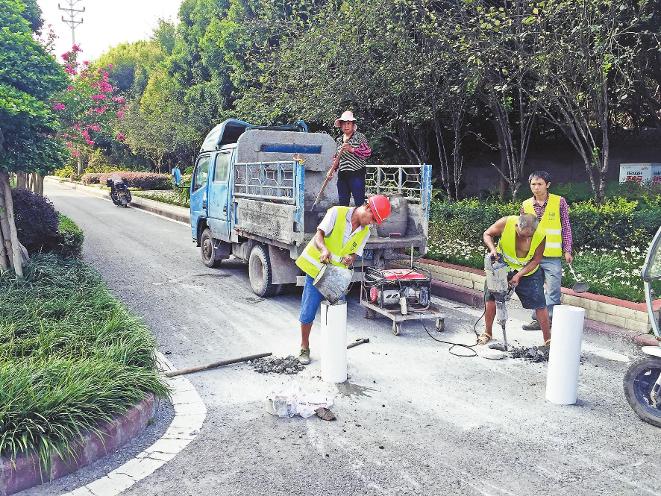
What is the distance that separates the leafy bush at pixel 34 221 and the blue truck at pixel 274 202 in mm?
2441

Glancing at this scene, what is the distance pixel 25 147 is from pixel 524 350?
5723 millimetres

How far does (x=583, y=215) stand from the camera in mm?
9656

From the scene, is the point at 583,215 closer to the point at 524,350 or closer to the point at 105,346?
the point at 524,350

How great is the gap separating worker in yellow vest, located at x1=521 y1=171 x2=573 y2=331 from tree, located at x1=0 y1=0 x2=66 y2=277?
524 centimetres

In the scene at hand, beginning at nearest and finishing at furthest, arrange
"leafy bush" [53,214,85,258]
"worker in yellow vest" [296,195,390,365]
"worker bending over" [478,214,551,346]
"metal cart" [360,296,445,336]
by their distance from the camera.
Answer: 1. "worker in yellow vest" [296,195,390,365]
2. "worker bending over" [478,214,551,346]
3. "metal cart" [360,296,445,336]
4. "leafy bush" [53,214,85,258]

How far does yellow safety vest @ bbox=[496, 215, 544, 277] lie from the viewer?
5.84 metres

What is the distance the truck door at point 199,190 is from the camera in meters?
10.1

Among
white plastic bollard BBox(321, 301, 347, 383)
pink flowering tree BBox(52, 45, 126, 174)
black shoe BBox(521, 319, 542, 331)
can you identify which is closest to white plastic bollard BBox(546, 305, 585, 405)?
white plastic bollard BBox(321, 301, 347, 383)

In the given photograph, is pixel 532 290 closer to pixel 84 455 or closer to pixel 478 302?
pixel 478 302

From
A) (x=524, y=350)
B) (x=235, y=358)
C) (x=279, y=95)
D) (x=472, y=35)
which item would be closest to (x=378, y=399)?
(x=235, y=358)

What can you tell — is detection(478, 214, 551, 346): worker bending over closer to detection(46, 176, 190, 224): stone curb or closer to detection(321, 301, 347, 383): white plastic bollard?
detection(321, 301, 347, 383): white plastic bollard

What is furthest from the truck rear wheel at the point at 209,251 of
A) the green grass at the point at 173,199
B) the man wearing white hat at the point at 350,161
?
the green grass at the point at 173,199

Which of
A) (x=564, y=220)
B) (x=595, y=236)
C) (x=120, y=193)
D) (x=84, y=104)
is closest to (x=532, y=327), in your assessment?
(x=564, y=220)

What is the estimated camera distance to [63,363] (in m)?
4.30
